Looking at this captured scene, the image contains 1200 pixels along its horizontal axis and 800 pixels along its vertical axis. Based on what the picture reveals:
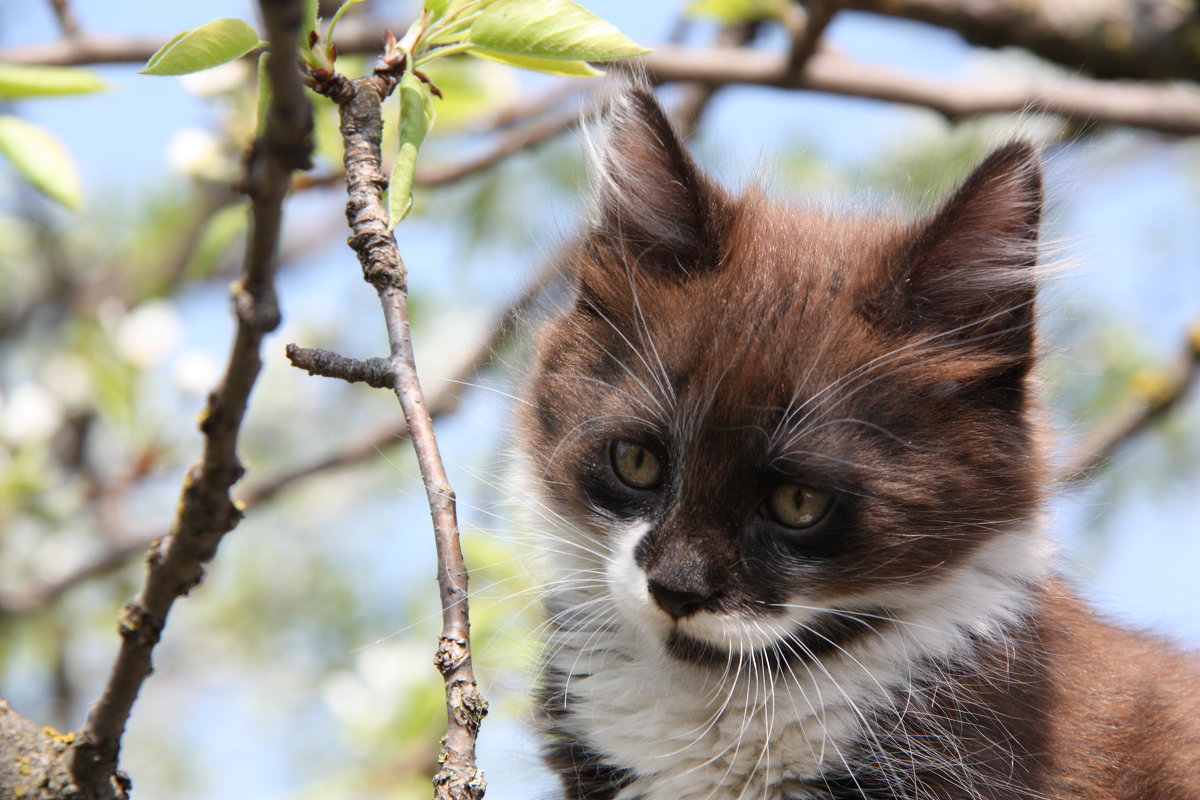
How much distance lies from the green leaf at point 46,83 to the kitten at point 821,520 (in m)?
1.24

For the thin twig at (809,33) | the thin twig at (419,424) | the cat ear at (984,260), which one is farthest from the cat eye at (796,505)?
the thin twig at (809,33)

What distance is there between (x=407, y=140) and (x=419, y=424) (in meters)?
0.53

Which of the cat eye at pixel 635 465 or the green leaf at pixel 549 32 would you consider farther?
the cat eye at pixel 635 465

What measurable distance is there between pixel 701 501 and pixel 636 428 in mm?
265

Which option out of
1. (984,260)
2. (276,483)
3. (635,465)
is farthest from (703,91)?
(635,465)

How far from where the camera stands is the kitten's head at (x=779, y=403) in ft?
8.29

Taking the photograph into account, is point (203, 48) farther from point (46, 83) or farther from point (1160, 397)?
point (1160, 397)

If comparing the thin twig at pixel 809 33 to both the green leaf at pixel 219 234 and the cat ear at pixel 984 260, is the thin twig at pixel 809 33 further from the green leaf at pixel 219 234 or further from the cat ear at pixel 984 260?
the green leaf at pixel 219 234

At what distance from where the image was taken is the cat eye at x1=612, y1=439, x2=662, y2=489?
2684mm

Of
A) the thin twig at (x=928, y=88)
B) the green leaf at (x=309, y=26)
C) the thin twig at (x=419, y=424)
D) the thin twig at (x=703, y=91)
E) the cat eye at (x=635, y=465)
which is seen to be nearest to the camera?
the thin twig at (x=419, y=424)

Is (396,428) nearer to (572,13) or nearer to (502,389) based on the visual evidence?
(502,389)

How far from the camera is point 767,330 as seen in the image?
2715mm

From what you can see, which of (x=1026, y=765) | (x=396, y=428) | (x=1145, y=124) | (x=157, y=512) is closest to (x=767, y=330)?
(x=1026, y=765)

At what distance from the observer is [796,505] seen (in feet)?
8.41
